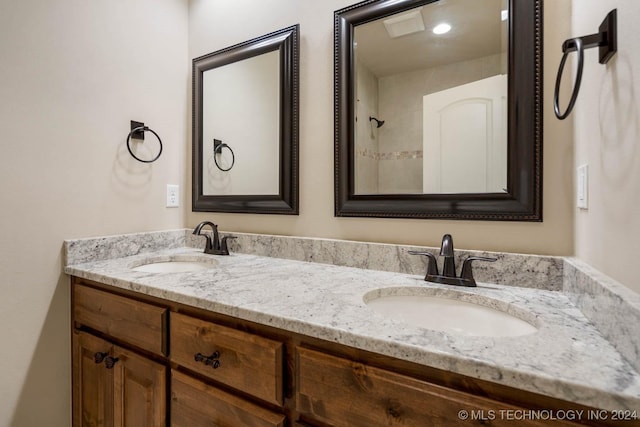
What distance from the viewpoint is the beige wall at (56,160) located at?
115 centimetres

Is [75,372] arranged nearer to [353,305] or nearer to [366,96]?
[353,305]

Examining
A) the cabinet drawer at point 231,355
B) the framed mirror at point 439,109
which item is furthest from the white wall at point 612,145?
the cabinet drawer at point 231,355

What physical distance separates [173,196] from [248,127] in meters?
0.59

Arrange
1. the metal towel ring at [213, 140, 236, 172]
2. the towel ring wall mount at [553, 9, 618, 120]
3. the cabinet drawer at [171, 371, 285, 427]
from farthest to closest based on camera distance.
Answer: the metal towel ring at [213, 140, 236, 172]
the cabinet drawer at [171, 371, 285, 427]
the towel ring wall mount at [553, 9, 618, 120]

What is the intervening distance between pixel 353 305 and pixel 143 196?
131cm

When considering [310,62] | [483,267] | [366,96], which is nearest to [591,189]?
[483,267]

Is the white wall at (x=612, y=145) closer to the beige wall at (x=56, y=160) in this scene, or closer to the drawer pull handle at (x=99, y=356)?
the drawer pull handle at (x=99, y=356)

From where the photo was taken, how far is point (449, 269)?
1.02 m

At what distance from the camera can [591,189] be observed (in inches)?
31.5

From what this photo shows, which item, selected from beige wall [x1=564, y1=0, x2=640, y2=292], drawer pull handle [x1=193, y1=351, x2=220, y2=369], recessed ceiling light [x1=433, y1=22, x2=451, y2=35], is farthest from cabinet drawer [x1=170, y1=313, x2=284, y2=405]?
recessed ceiling light [x1=433, y1=22, x2=451, y2=35]

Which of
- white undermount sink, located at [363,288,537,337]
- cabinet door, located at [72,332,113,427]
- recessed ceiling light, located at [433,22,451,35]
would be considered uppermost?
recessed ceiling light, located at [433,22,451,35]

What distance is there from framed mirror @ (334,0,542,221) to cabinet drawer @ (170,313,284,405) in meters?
0.69

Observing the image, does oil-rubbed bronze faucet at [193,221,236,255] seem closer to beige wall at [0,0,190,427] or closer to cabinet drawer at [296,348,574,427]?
beige wall at [0,0,190,427]

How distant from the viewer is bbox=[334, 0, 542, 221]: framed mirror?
3.29ft
